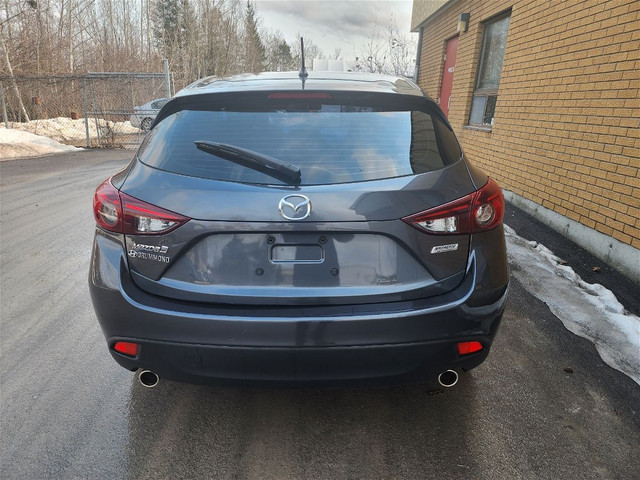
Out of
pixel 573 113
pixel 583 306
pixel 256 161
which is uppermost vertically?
pixel 573 113

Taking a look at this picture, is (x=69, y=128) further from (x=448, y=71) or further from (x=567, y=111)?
(x=567, y=111)

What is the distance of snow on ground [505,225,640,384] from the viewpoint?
2953mm

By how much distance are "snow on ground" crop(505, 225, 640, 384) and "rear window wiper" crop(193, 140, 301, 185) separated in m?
2.51

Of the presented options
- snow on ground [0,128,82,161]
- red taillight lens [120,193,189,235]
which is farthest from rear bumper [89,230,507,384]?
snow on ground [0,128,82,161]

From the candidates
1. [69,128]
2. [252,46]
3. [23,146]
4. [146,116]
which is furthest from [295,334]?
[252,46]

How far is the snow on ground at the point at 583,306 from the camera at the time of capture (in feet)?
9.69

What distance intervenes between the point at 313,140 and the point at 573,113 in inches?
164

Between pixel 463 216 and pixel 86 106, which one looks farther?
pixel 86 106

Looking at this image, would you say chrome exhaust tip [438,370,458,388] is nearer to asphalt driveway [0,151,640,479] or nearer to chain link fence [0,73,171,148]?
asphalt driveway [0,151,640,479]

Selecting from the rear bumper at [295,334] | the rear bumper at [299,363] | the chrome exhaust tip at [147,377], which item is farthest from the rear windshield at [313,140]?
the chrome exhaust tip at [147,377]

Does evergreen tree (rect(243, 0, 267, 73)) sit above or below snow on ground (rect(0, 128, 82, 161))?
above

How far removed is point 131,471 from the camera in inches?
79.0

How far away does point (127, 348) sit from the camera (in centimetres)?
196

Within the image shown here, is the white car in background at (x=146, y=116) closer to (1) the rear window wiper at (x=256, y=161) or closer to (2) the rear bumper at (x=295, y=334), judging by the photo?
(1) the rear window wiper at (x=256, y=161)
